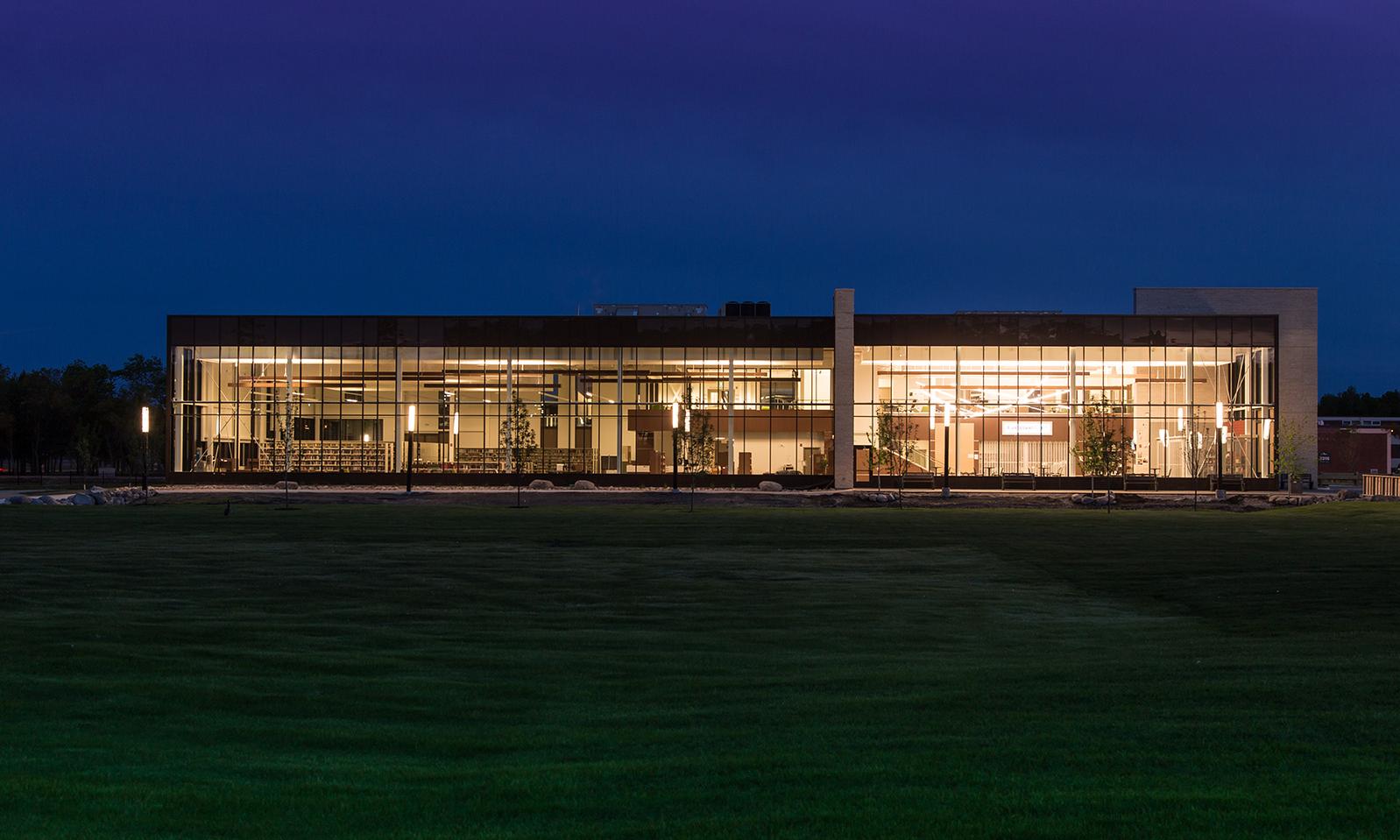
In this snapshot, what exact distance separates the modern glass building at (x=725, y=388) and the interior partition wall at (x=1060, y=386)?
0.33ft

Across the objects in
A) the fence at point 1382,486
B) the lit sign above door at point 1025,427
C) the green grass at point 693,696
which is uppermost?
the lit sign above door at point 1025,427

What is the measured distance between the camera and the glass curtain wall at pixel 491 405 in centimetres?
7181

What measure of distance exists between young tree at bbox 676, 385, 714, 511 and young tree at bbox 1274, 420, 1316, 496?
28.1m

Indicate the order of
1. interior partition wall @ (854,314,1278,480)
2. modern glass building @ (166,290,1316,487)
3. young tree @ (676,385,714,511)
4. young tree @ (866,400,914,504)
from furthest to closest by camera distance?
modern glass building @ (166,290,1316,487) → interior partition wall @ (854,314,1278,480) → young tree @ (676,385,714,511) → young tree @ (866,400,914,504)

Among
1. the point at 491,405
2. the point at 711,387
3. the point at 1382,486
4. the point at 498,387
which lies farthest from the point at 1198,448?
the point at 491,405

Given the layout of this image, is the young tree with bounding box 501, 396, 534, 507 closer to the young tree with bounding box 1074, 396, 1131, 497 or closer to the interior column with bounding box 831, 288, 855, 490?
the interior column with bounding box 831, 288, 855, 490

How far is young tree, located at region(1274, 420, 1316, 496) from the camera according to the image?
2672 inches

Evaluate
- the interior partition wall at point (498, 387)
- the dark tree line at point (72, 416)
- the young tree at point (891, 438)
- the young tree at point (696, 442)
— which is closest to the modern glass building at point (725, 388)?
the interior partition wall at point (498, 387)

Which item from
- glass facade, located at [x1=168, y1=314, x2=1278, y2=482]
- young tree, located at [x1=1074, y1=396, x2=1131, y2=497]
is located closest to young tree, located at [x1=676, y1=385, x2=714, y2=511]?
glass facade, located at [x1=168, y1=314, x2=1278, y2=482]

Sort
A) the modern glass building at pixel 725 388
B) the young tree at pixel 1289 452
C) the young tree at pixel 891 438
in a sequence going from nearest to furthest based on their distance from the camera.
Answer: the young tree at pixel 1289 452, the young tree at pixel 891 438, the modern glass building at pixel 725 388

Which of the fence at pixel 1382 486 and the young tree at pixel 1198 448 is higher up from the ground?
the young tree at pixel 1198 448

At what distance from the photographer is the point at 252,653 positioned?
15109 millimetres

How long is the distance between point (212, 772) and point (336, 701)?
10.3 ft

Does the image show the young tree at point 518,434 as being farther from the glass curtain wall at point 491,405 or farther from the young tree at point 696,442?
the young tree at point 696,442
